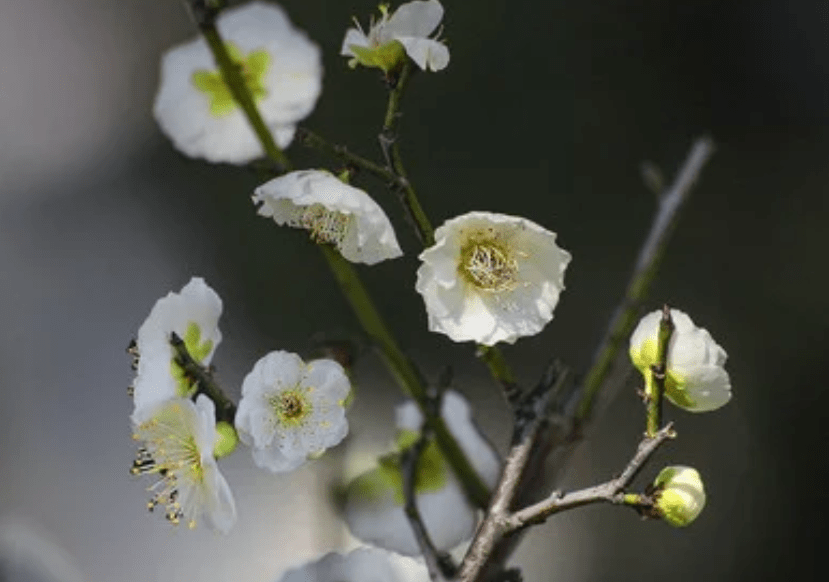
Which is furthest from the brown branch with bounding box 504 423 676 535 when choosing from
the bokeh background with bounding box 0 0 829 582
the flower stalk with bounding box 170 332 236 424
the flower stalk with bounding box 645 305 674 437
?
the bokeh background with bounding box 0 0 829 582

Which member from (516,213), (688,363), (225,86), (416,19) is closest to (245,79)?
(225,86)

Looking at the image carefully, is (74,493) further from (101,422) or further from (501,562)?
(501,562)

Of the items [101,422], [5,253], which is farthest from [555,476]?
[5,253]

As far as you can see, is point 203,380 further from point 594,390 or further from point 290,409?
point 594,390

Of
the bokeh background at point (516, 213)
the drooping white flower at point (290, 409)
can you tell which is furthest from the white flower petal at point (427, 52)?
the bokeh background at point (516, 213)

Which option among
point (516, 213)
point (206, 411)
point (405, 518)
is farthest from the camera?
point (516, 213)
